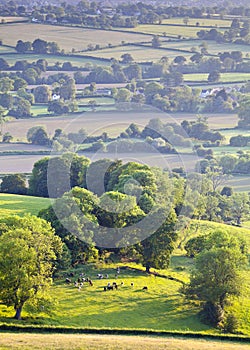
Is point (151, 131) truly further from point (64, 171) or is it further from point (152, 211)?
point (152, 211)

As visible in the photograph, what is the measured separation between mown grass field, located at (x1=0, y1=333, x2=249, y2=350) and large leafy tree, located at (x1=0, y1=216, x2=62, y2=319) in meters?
4.09

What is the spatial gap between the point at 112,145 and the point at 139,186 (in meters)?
47.2

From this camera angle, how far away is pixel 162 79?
193250mm

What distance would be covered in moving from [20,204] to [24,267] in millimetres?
27648

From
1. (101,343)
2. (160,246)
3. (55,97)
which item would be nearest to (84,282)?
(160,246)

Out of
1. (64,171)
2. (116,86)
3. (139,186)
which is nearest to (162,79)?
(116,86)

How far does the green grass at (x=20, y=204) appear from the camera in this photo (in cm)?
7356

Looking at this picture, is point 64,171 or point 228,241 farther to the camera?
point 64,171

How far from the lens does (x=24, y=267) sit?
51.1 meters

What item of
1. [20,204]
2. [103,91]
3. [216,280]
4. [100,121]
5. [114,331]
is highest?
[216,280]

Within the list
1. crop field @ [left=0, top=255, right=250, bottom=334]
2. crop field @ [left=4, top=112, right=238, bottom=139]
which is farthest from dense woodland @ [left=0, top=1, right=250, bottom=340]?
crop field @ [left=4, top=112, right=238, bottom=139]

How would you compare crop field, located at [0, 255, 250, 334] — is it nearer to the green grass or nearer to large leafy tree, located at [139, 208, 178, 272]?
large leafy tree, located at [139, 208, 178, 272]

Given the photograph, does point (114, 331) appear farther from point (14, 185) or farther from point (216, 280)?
point (14, 185)

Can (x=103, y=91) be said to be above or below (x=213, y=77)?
below
